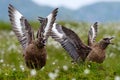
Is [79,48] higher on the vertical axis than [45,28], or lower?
lower

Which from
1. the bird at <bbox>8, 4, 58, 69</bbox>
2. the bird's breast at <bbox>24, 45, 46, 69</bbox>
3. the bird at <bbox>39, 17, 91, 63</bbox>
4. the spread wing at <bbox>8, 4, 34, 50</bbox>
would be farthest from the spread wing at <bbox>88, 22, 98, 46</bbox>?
the bird's breast at <bbox>24, 45, 46, 69</bbox>

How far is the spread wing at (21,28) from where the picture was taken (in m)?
11.7

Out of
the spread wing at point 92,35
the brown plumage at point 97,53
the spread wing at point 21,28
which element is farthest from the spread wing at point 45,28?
the spread wing at point 92,35

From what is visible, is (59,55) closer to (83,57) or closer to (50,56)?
(50,56)

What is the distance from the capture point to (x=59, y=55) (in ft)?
73.9

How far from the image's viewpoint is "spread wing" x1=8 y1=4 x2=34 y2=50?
11703 mm

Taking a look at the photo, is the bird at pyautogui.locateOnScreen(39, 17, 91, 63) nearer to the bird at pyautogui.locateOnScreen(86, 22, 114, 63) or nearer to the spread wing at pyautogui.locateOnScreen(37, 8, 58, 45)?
the bird at pyautogui.locateOnScreen(86, 22, 114, 63)

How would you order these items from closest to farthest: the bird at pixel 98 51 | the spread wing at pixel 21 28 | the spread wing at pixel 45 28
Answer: the spread wing at pixel 45 28
the spread wing at pixel 21 28
the bird at pixel 98 51

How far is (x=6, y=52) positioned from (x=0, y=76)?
11647mm

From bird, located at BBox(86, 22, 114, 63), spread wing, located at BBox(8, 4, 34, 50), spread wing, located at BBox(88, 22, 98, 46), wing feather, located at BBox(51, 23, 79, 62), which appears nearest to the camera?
spread wing, located at BBox(8, 4, 34, 50)

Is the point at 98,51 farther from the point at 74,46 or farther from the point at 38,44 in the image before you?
the point at 38,44

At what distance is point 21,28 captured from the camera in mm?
12289

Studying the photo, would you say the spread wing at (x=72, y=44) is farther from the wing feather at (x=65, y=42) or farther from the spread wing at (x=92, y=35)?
the spread wing at (x=92, y=35)

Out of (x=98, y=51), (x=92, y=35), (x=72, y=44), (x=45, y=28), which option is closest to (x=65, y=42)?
(x=72, y=44)
